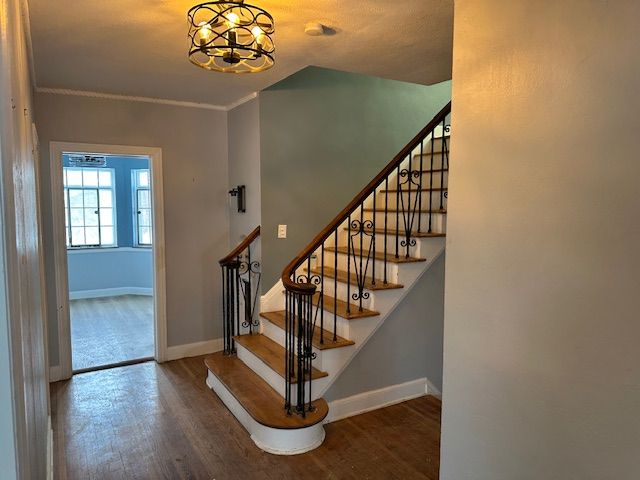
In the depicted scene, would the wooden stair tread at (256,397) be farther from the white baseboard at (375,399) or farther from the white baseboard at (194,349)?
the white baseboard at (194,349)

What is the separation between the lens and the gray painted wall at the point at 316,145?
3.66m

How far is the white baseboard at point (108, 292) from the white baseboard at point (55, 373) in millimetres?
3639

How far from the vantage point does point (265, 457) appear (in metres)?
2.59

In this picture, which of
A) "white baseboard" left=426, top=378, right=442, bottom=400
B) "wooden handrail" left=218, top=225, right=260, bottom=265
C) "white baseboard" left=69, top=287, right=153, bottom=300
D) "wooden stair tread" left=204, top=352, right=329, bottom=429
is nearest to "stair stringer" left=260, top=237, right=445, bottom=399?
"wooden stair tread" left=204, top=352, right=329, bottom=429

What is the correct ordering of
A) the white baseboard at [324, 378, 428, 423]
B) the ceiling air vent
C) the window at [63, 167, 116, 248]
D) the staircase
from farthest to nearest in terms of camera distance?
the window at [63, 167, 116, 248] → the ceiling air vent → the white baseboard at [324, 378, 428, 423] → the staircase

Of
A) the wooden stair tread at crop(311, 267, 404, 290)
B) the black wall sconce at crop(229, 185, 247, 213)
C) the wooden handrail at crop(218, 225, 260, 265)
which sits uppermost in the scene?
the black wall sconce at crop(229, 185, 247, 213)

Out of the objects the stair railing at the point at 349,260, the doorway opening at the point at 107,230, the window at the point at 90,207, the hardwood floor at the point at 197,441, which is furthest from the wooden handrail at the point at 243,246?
the window at the point at 90,207

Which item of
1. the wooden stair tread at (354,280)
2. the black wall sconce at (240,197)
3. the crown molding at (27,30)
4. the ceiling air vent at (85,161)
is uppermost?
the crown molding at (27,30)

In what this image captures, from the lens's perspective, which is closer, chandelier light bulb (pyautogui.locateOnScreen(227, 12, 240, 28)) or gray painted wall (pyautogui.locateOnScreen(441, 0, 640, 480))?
gray painted wall (pyautogui.locateOnScreen(441, 0, 640, 480))

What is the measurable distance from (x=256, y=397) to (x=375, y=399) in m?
0.90

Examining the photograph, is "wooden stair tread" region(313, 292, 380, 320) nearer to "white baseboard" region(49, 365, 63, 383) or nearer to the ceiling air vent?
"white baseboard" region(49, 365, 63, 383)

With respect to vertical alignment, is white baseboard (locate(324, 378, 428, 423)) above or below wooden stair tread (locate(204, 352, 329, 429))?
below

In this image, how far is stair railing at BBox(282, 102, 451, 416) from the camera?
2.76 m

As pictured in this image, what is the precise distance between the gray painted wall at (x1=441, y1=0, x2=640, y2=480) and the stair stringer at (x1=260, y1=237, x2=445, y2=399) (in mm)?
1302
